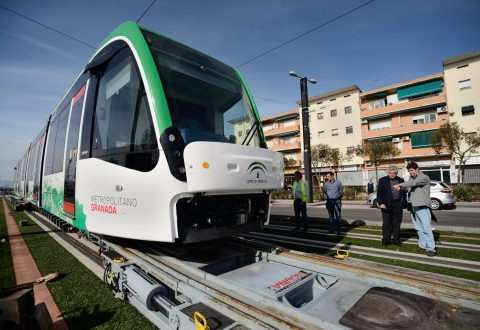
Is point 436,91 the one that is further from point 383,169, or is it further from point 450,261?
point 450,261

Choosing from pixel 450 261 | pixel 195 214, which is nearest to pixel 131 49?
pixel 195 214

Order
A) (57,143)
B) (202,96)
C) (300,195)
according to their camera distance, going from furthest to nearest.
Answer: (300,195), (57,143), (202,96)

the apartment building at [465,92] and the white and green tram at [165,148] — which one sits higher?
the apartment building at [465,92]

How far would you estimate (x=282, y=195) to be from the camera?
91.7 ft

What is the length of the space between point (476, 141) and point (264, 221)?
29.9 meters

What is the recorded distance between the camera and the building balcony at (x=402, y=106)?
3448cm

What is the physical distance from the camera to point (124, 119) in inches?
137

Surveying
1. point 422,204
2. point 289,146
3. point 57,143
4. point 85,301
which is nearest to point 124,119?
point 85,301

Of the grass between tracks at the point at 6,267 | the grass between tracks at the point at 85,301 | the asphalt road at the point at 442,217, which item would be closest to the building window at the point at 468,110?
the asphalt road at the point at 442,217

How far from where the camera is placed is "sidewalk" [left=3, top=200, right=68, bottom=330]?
3.05m

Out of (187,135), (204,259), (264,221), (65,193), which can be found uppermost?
(187,135)

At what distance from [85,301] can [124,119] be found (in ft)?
7.75

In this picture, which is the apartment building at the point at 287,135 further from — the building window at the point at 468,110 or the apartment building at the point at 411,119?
the building window at the point at 468,110

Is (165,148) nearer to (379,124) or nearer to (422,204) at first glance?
(422,204)
